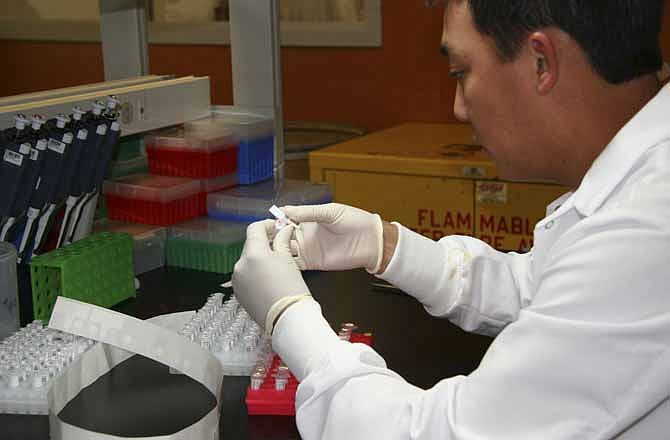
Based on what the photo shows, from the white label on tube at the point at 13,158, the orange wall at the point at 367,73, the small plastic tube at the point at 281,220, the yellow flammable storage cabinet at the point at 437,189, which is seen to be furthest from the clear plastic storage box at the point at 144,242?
the orange wall at the point at 367,73

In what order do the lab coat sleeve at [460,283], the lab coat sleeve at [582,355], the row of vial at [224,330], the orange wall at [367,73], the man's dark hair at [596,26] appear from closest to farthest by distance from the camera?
the lab coat sleeve at [582,355], the man's dark hair at [596,26], the row of vial at [224,330], the lab coat sleeve at [460,283], the orange wall at [367,73]

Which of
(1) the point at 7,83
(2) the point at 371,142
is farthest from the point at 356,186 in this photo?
(1) the point at 7,83

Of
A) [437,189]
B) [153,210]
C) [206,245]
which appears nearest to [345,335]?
[206,245]

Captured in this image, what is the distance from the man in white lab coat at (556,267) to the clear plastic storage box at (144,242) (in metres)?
0.53

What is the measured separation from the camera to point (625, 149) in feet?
3.31

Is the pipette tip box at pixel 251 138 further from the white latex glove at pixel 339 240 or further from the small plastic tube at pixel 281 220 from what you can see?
the small plastic tube at pixel 281 220

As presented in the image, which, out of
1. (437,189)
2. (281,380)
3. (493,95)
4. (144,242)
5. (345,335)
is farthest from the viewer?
(437,189)

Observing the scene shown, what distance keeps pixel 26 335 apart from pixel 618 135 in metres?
0.88

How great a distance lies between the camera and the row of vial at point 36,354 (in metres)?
1.20

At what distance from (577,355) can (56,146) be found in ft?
3.22

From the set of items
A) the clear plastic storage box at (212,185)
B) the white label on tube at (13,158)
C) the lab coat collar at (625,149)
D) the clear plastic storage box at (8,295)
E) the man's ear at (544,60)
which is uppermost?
the man's ear at (544,60)

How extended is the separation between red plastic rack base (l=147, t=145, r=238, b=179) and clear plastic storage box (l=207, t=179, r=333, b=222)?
5 centimetres

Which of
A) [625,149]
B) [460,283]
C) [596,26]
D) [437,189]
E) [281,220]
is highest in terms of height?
[596,26]

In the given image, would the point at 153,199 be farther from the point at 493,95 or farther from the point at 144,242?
the point at 493,95
